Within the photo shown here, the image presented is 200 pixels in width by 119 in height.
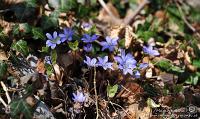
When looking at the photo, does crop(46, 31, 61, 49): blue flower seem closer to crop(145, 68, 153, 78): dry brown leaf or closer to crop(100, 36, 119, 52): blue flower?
crop(100, 36, 119, 52): blue flower

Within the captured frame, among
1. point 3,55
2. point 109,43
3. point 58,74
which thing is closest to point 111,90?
point 58,74

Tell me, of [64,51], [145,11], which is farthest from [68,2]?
[145,11]

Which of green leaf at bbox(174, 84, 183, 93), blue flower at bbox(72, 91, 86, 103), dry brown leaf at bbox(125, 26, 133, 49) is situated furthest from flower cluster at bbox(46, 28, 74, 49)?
green leaf at bbox(174, 84, 183, 93)

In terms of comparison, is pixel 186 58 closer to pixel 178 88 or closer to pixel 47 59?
pixel 178 88

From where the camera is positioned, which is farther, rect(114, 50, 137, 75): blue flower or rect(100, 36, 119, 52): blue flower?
rect(100, 36, 119, 52): blue flower

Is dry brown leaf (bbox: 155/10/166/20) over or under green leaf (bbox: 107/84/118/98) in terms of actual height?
over

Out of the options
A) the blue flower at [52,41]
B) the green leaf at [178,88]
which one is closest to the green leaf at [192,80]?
the green leaf at [178,88]

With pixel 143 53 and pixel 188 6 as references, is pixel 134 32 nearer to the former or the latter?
pixel 143 53

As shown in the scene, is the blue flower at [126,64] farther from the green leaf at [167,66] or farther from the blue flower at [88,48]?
the green leaf at [167,66]
